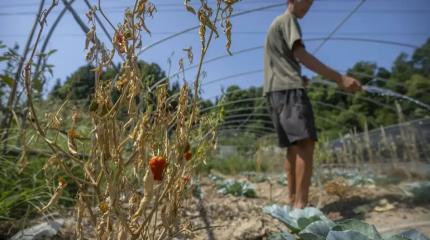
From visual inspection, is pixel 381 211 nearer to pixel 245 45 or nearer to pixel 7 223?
pixel 7 223

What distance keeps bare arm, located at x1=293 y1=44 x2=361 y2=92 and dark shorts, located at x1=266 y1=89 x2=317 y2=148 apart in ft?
0.57

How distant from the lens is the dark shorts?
2.72m

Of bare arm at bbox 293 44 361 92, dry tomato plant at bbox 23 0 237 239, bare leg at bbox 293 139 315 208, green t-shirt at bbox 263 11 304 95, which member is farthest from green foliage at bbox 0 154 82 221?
bare arm at bbox 293 44 361 92

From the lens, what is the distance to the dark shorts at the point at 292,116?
2.72m

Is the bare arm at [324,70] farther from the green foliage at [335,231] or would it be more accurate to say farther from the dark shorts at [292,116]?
the green foliage at [335,231]

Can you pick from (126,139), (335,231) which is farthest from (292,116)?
(126,139)

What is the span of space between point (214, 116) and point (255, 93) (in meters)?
7.84

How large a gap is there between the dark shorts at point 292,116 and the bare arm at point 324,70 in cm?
18

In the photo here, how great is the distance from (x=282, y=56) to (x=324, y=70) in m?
0.33

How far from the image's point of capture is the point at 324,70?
282cm

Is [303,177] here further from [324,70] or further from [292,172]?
[324,70]

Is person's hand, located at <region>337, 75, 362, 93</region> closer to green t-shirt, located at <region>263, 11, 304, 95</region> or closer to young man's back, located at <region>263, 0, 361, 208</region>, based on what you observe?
young man's back, located at <region>263, 0, 361, 208</region>

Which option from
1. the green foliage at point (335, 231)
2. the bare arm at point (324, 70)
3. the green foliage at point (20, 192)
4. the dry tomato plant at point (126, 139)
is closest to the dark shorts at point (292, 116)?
the bare arm at point (324, 70)

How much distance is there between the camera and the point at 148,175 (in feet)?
2.77
